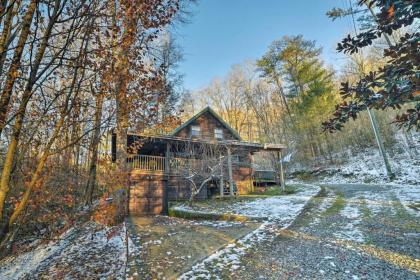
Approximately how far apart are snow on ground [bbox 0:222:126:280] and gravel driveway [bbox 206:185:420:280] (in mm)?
2469

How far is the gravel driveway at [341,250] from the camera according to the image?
12.6 ft


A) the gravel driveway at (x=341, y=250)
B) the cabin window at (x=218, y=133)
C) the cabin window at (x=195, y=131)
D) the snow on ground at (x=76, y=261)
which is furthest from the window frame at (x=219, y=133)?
the gravel driveway at (x=341, y=250)

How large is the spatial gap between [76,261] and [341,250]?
6.02 m

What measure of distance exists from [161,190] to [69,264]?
7285 mm

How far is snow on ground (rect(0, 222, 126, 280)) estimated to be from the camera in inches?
191

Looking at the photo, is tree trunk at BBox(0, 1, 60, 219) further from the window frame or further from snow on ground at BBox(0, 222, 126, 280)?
the window frame

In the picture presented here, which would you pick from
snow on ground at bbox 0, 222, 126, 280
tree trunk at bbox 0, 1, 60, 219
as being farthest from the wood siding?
tree trunk at bbox 0, 1, 60, 219

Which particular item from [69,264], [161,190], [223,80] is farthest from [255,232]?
[223,80]

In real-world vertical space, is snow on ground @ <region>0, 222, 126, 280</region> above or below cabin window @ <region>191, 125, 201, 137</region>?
below

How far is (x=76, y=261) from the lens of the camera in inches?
225

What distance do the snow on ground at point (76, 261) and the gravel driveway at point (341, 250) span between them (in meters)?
2.47

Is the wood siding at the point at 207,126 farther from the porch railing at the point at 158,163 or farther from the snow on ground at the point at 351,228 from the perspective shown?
the snow on ground at the point at 351,228

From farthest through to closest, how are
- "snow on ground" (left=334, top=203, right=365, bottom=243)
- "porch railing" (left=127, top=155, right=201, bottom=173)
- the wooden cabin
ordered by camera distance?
"porch railing" (left=127, top=155, right=201, bottom=173), the wooden cabin, "snow on ground" (left=334, top=203, right=365, bottom=243)

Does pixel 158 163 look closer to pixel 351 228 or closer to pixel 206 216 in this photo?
pixel 206 216
